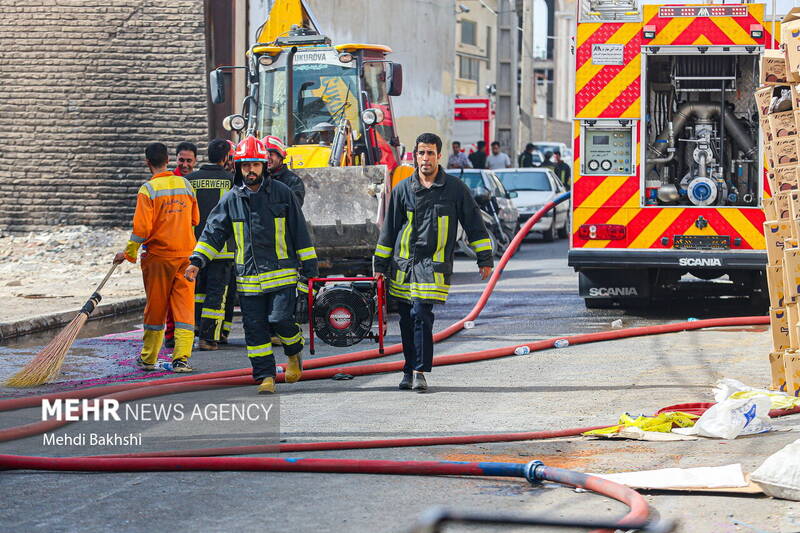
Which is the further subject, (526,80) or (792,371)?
(526,80)

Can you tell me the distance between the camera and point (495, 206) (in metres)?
22.0

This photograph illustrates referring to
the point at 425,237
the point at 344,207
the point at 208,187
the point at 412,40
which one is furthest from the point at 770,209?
the point at 412,40

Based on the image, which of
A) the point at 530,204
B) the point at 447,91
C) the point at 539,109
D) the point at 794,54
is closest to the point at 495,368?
the point at 794,54

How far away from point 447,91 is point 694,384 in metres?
30.7

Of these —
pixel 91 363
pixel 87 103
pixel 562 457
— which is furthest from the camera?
pixel 87 103

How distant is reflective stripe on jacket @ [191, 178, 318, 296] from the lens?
29.1 ft

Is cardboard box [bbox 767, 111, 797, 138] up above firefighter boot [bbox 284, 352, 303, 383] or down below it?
above

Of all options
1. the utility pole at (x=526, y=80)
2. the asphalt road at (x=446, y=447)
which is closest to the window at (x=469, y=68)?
the utility pole at (x=526, y=80)

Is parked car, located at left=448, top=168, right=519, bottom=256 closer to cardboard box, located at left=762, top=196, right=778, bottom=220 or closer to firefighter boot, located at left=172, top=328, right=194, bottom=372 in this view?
firefighter boot, located at left=172, top=328, right=194, bottom=372

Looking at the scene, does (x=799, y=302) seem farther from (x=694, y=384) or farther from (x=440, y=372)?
(x=440, y=372)

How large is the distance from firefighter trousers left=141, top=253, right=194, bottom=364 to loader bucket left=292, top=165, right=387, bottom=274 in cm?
352

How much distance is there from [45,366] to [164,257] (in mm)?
1384

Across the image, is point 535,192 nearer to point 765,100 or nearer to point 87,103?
point 87,103

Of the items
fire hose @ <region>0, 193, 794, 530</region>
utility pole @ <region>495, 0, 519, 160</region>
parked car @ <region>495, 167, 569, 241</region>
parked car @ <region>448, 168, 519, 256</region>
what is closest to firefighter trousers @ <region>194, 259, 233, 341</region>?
fire hose @ <region>0, 193, 794, 530</region>
